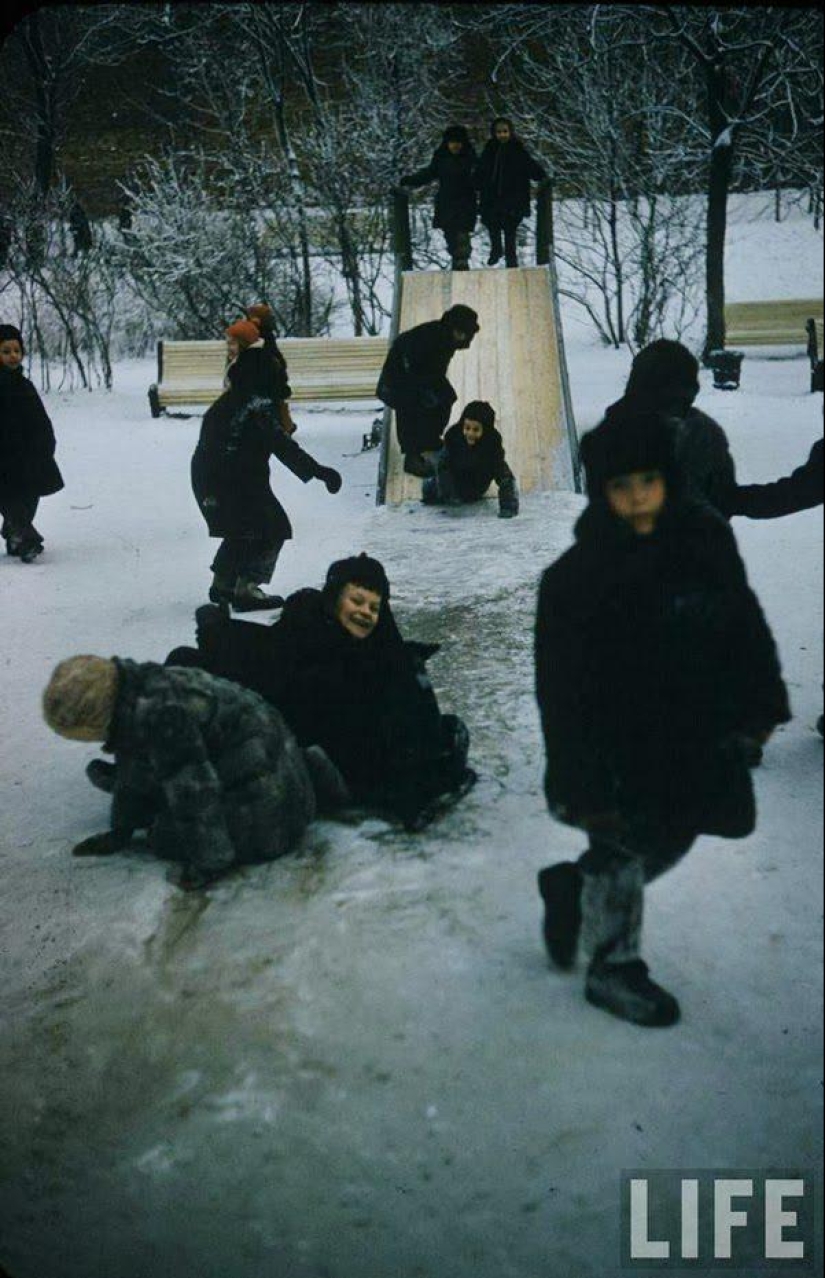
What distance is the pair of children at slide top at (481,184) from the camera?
130 centimetres

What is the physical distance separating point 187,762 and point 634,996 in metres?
0.95

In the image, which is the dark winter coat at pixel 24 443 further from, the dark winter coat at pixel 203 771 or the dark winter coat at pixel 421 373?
the dark winter coat at pixel 421 373

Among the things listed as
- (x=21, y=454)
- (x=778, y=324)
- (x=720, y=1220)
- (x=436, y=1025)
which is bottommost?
(x=720, y=1220)

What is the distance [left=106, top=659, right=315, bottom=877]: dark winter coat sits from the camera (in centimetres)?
152

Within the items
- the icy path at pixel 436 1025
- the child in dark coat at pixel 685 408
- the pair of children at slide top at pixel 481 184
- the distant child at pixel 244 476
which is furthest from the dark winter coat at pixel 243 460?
the child in dark coat at pixel 685 408

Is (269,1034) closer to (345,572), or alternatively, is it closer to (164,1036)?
(164,1036)

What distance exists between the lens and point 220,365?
165cm

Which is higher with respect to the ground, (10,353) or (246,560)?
(10,353)

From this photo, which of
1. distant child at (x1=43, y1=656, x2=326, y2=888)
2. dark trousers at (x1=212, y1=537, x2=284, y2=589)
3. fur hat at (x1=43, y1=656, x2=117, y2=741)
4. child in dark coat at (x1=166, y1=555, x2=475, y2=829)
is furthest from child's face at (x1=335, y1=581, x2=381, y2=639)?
fur hat at (x1=43, y1=656, x2=117, y2=741)

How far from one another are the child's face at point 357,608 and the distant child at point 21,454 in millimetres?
494

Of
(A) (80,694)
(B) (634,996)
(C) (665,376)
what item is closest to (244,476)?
(A) (80,694)

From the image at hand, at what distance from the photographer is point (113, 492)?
67.6 inches

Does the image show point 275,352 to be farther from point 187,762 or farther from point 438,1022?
point 438,1022

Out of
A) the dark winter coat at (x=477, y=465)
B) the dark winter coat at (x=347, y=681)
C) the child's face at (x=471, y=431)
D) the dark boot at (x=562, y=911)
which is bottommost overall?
the dark boot at (x=562, y=911)
